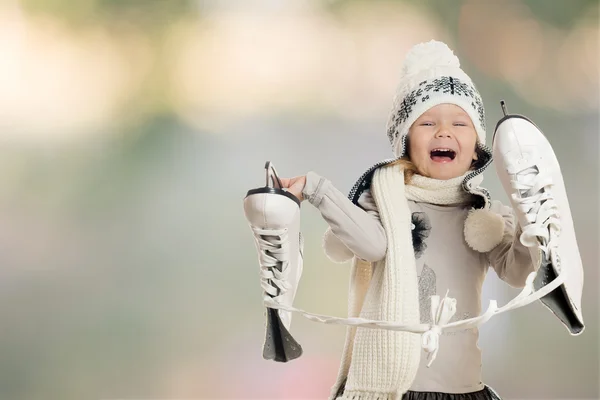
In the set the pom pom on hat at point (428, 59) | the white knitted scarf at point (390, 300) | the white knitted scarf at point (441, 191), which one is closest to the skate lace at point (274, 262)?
the white knitted scarf at point (390, 300)

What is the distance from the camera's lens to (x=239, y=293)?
8.35 feet

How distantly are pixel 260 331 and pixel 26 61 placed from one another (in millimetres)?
1338

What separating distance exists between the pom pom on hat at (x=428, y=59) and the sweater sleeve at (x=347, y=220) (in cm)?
30

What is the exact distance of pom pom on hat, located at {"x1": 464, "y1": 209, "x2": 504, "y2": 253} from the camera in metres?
1.21

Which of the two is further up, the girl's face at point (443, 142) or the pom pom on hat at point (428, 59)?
the pom pom on hat at point (428, 59)

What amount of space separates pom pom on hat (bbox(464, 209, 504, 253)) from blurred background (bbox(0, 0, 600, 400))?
1.30 metres

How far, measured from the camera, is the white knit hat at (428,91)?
128 cm

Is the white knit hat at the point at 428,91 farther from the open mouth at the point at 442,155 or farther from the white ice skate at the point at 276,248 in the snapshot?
the white ice skate at the point at 276,248

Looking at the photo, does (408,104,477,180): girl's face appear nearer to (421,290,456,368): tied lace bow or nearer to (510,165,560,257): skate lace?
(510,165,560,257): skate lace

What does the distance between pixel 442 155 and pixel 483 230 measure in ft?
0.51

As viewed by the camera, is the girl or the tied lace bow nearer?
the tied lace bow

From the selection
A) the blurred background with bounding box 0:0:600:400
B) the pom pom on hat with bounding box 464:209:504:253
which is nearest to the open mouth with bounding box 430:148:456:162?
the pom pom on hat with bounding box 464:209:504:253

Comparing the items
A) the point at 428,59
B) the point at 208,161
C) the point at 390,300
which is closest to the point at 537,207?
the point at 390,300

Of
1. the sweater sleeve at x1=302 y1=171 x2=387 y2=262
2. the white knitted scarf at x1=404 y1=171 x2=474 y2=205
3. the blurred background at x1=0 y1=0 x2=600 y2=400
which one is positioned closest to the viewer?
the sweater sleeve at x1=302 y1=171 x2=387 y2=262
